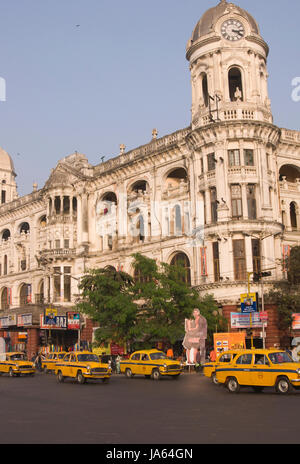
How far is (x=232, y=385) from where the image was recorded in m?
22.4

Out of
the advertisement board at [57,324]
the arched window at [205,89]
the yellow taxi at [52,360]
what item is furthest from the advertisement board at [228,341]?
the arched window at [205,89]

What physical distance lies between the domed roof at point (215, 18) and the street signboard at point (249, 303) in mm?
24282

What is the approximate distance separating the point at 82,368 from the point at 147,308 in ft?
42.2

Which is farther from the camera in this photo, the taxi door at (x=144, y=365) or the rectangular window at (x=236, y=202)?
the rectangular window at (x=236, y=202)

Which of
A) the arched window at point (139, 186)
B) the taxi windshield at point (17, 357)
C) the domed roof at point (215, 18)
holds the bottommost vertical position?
the taxi windshield at point (17, 357)

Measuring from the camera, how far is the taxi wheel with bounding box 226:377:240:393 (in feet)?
72.7

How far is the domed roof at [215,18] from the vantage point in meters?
48.7

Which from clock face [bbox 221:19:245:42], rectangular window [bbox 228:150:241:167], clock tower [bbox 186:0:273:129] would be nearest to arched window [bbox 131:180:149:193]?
clock tower [bbox 186:0:273:129]

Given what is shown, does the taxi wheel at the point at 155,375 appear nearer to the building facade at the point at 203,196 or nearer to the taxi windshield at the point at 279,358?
the building facade at the point at 203,196

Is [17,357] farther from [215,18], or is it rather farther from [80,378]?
[215,18]

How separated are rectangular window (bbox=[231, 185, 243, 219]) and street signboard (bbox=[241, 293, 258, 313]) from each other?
28.3 ft

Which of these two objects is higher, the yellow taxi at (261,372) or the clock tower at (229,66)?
the clock tower at (229,66)

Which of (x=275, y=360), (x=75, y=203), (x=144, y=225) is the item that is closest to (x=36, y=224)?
(x=75, y=203)

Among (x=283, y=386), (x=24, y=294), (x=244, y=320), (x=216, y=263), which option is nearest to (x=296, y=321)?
(x=244, y=320)
